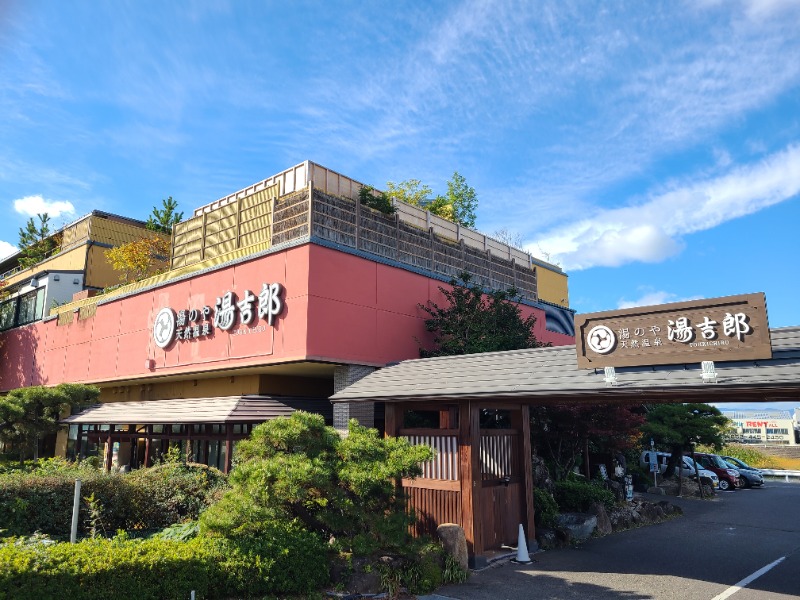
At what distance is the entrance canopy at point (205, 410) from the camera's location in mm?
17141

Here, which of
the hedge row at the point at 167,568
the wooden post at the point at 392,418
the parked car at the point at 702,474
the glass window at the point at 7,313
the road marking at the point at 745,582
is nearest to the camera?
the hedge row at the point at 167,568

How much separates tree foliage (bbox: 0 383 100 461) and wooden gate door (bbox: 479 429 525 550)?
17123 millimetres

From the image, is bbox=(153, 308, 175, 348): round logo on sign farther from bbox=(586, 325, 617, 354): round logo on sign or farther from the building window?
bbox=(586, 325, 617, 354): round logo on sign

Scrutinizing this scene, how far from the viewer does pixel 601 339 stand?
11586 millimetres

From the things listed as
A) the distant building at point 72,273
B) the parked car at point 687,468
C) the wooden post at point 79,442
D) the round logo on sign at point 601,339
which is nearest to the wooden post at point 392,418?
the round logo on sign at point 601,339

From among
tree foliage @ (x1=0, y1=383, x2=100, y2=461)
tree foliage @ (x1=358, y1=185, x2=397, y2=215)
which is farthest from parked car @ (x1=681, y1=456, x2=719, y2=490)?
tree foliage @ (x1=0, y1=383, x2=100, y2=461)

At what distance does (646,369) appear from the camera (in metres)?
10.9

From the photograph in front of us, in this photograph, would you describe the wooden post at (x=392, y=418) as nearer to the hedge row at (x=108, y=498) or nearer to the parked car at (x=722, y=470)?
the hedge row at (x=108, y=498)

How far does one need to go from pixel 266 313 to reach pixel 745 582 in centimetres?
1292

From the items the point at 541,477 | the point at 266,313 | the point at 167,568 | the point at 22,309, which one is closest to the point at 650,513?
the point at 541,477

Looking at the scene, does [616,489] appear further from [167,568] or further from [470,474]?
[167,568]

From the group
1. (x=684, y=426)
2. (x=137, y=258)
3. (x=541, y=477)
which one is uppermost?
(x=137, y=258)

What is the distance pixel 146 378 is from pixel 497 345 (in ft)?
42.8

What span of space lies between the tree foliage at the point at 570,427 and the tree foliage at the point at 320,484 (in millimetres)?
9279
